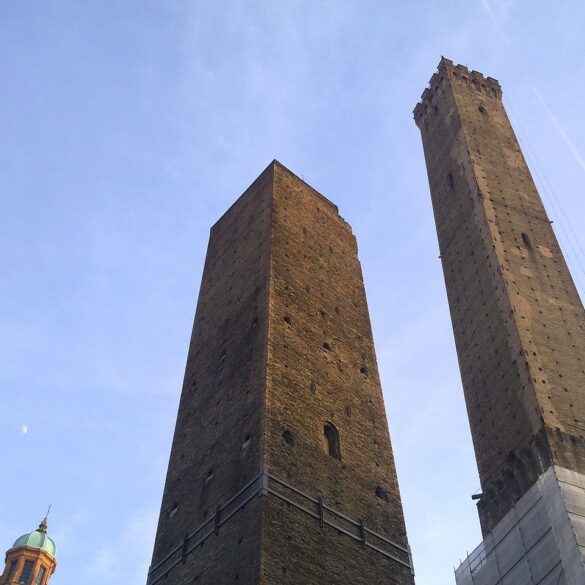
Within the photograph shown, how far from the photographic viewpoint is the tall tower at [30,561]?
33844 millimetres

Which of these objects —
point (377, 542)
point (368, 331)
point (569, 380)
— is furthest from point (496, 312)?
point (377, 542)

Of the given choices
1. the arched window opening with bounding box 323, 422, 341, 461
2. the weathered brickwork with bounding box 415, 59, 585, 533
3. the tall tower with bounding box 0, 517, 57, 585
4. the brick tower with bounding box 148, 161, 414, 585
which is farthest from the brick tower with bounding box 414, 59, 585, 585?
the tall tower with bounding box 0, 517, 57, 585

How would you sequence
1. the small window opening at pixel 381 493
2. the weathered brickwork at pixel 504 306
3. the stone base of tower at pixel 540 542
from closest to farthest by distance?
1. the small window opening at pixel 381 493
2. the stone base of tower at pixel 540 542
3. the weathered brickwork at pixel 504 306

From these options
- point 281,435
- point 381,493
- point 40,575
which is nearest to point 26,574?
point 40,575

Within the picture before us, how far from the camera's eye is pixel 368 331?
16.2 metres

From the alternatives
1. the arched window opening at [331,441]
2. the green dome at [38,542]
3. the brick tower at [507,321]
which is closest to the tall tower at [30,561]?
the green dome at [38,542]

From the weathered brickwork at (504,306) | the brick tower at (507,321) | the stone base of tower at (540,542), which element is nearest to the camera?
the stone base of tower at (540,542)

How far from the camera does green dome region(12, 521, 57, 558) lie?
34.9m

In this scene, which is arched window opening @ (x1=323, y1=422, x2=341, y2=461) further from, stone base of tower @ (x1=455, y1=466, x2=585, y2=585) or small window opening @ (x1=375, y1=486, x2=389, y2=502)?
stone base of tower @ (x1=455, y1=466, x2=585, y2=585)

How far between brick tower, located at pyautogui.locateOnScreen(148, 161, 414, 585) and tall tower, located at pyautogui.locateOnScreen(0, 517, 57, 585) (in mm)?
20998

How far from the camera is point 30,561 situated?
3441 centimetres

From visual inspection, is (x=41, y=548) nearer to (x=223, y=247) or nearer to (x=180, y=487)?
(x=223, y=247)

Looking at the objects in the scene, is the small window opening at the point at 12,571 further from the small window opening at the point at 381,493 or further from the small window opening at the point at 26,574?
the small window opening at the point at 381,493

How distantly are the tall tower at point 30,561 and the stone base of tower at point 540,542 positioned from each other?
21136 millimetres
